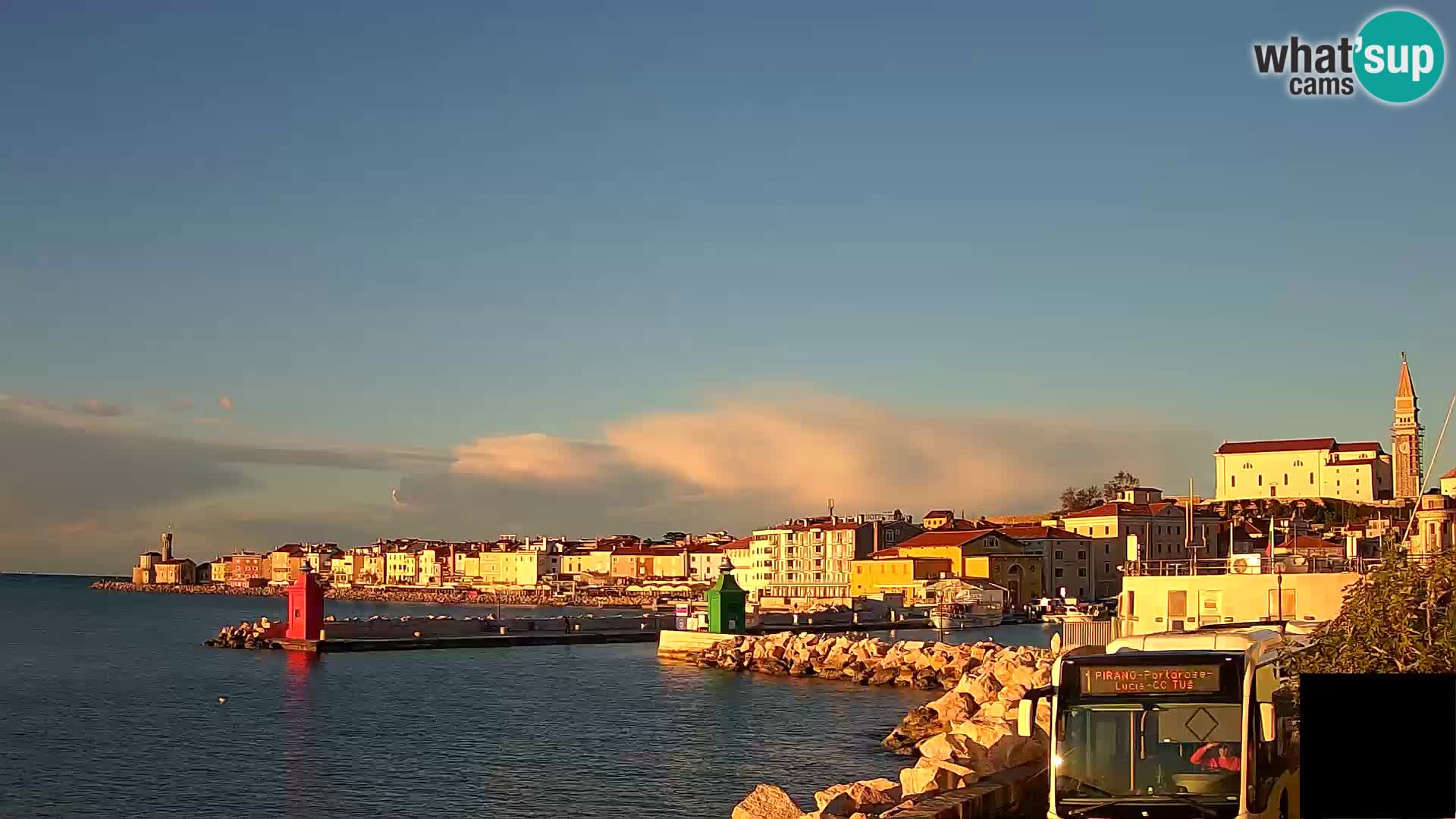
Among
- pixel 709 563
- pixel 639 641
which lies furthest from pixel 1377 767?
pixel 709 563

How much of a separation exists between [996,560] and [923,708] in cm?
7548

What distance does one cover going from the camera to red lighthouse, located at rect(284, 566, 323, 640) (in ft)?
230

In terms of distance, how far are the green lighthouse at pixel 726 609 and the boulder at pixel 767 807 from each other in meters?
47.1

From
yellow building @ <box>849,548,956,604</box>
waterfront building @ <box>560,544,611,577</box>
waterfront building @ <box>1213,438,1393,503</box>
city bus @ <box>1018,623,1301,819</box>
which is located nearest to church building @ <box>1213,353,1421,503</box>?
waterfront building @ <box>1213,438,1393,503</box>

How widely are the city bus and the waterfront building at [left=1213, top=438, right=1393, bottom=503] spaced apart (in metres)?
128

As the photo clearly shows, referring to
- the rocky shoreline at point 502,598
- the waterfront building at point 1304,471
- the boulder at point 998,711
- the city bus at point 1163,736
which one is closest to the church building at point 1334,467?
the waterfront building at point 1304,471

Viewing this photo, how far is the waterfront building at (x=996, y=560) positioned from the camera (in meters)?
109

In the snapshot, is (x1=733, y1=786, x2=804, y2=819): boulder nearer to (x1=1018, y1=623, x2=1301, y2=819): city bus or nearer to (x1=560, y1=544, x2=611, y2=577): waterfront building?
(x1=1018, y1=623, x2=1301, y2=819): city bus

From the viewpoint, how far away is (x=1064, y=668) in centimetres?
1332

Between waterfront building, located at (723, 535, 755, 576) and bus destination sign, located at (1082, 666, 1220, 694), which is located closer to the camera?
bus destination sign, located at (1082, 666, 1220, 694)

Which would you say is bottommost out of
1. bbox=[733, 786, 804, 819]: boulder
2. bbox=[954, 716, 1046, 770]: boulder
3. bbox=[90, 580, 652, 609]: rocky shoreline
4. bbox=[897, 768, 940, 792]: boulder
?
bbox=[90, 580, 652, 609]: rocky shoreline

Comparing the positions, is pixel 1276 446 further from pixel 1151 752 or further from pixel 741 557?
pixel 1151 752

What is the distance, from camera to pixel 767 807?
19.7m
